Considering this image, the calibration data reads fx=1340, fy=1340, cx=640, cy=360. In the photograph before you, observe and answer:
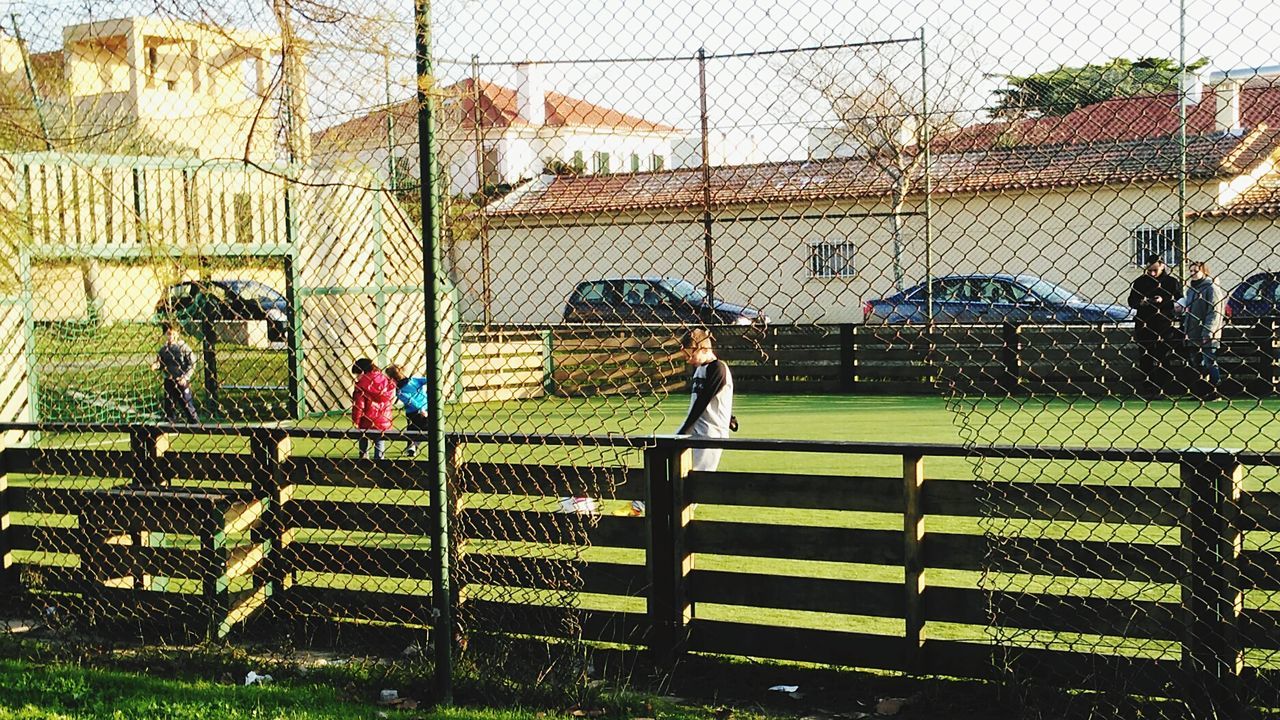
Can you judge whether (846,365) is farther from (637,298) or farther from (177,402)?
(637,298)

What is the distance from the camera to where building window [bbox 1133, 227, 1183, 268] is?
15.9ft

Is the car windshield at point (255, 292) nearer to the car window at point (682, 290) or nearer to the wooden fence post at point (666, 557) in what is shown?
the car window at point (682, 290)

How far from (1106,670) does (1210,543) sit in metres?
0.59

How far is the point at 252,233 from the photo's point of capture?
17156 millimetres

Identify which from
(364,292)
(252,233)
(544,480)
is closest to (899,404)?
(364,292)

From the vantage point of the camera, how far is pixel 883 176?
495cm

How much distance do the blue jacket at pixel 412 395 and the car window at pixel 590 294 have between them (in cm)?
671

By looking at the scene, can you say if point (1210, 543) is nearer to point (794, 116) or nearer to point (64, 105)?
point (794, 116)

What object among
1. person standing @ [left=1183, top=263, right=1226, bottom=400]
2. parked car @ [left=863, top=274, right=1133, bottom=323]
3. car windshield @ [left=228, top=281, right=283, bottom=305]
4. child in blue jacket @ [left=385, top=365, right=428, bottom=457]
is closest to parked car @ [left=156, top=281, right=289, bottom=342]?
car windshield @ [left=228, top=281, right=283, bottom=305]

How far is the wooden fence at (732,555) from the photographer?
188 inches

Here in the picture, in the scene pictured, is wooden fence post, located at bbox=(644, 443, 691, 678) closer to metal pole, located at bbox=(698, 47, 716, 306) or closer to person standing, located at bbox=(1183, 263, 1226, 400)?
metal pole, located at bbox=(698, 47, 716, 306)

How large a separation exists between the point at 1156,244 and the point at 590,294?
350cm

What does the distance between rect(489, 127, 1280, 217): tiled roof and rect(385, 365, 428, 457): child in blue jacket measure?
29.9 ft

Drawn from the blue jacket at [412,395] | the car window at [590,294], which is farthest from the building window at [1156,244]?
the blue jacket at [412,395]
